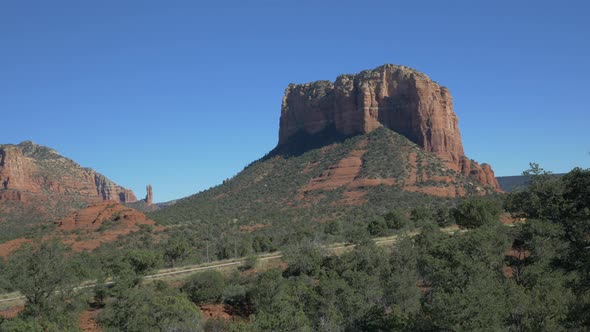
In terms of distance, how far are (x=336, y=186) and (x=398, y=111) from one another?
1133 inches

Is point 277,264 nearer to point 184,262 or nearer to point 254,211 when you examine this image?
point 184,262

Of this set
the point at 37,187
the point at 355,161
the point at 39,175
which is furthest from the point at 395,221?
the point at 39,175

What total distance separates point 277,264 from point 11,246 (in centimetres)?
4030

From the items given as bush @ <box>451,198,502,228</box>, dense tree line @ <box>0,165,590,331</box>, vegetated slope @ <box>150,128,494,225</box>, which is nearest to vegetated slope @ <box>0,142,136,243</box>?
vegetated slope @ <box>150,128,494,225</box>

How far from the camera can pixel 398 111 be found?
113 m

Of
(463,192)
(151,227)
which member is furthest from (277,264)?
(463,192)

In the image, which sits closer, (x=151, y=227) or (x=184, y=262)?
(x=184, y=262)

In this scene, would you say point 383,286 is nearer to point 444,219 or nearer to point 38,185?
point 444,219

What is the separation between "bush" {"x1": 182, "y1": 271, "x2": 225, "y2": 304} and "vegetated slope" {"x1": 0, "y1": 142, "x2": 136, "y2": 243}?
242 ft

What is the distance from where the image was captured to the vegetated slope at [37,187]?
362 feet

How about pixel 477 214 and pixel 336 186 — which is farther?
pixel 336 186

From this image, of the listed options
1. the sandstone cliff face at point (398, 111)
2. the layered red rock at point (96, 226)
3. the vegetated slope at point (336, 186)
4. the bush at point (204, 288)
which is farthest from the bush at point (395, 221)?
the sandstone cliff face at point (398, 111)

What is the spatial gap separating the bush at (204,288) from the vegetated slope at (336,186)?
39.6 meters

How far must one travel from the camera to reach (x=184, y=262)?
1902 inches
